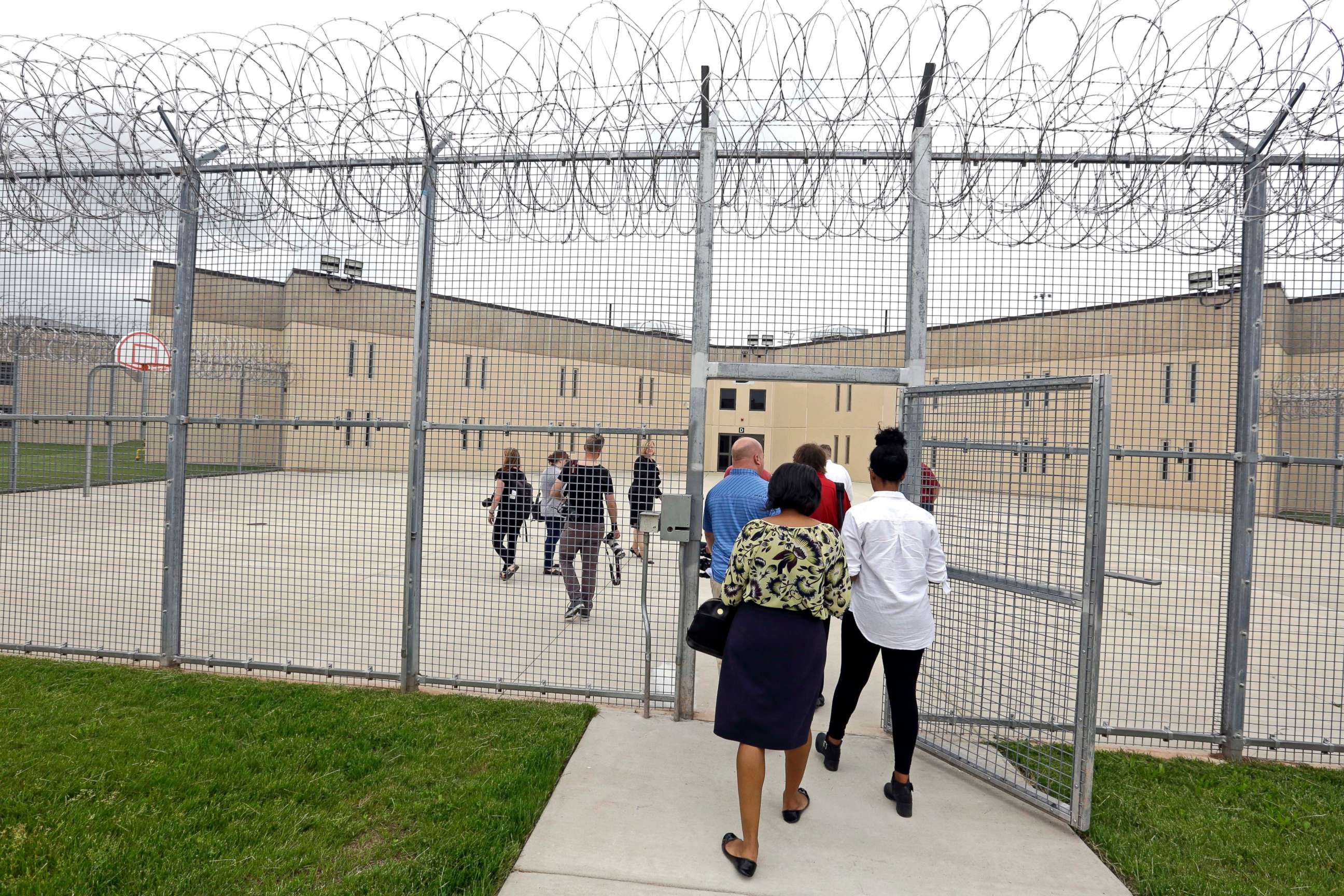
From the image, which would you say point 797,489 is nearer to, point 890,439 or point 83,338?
point 890,439

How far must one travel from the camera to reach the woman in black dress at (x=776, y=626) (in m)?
A: 2.76

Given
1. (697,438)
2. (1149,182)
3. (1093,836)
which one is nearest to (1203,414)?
(1149,182)

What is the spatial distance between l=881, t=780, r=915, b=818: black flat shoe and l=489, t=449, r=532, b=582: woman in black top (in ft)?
8.89

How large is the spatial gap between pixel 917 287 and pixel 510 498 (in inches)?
121

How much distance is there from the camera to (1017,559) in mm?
3846

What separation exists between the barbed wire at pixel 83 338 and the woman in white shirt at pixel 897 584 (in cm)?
464

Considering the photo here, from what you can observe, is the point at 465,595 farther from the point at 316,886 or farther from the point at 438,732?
the point at 316,886

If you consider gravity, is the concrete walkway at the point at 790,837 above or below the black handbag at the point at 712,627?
below

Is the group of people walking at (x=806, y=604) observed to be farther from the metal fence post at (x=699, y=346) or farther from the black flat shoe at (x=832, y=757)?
the metal fence post at (x=699, y=346)

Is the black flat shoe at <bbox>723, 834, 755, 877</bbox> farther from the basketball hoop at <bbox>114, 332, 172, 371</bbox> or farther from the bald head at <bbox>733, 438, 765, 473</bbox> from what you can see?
the basketball hoop at <bbox>114, 332, 172, 371</bbox>

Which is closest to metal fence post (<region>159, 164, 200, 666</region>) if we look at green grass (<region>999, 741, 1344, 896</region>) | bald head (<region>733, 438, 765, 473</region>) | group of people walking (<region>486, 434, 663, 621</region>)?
group of people walking (<region>486, 434, 663, 621</region>)

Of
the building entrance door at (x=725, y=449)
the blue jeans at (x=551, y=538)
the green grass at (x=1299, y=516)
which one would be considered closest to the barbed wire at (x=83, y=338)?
the blue jeans at (x=551, y=538)

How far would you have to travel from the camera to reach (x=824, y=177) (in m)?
4.21

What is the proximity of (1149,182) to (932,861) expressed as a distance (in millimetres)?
3666
